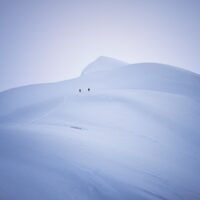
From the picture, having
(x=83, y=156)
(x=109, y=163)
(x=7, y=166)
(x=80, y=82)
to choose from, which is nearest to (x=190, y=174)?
(x=109, y=163)

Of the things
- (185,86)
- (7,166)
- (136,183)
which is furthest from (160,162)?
(185,86)

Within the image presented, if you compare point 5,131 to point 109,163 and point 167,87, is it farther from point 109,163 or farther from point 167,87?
point 167,87

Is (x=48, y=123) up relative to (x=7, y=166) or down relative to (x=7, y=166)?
down

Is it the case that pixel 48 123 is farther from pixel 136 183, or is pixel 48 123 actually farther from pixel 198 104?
pixel 198 104

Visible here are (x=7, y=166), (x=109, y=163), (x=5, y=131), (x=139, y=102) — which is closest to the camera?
(x=7, y=166)

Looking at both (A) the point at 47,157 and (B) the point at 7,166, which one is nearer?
(B) the point at 7,166

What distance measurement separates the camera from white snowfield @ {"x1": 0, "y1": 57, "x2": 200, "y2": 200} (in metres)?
4.46

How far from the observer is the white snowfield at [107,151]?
4461mm

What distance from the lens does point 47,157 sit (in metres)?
5.34

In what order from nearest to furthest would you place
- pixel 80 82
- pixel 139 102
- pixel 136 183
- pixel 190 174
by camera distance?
pixel 136 183 → pixel 190 174 → pixel 139 102 → pixel 80 82

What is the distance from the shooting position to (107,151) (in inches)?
255

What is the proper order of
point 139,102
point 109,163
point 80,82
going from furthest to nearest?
point 80,82 → point 139,102 → point 109,163

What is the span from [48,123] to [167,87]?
1141 centimetres

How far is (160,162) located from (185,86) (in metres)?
11.8
